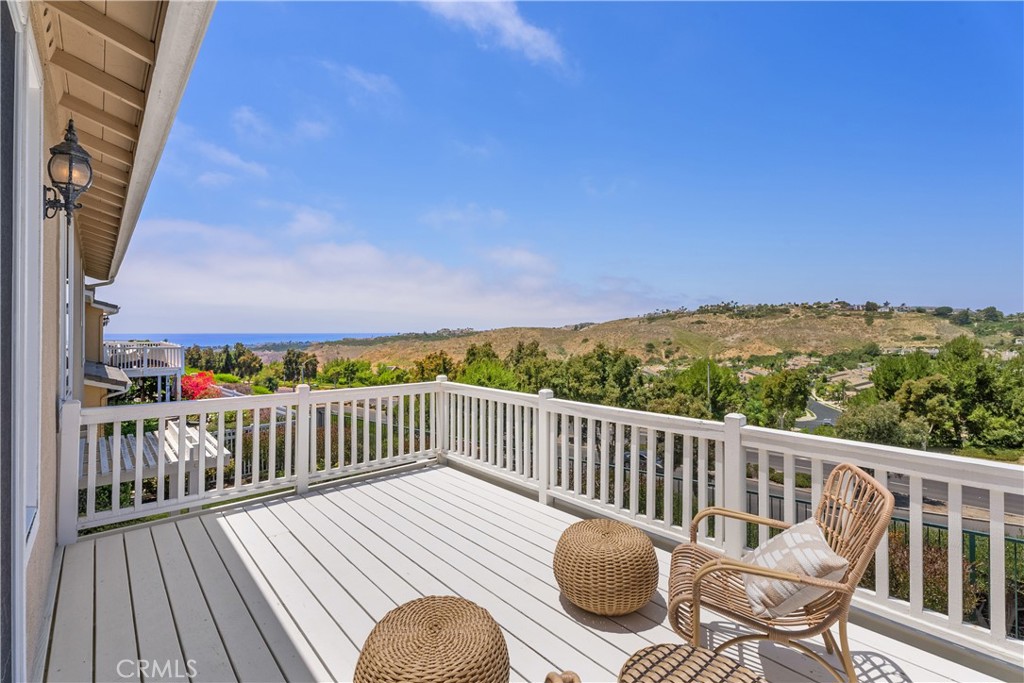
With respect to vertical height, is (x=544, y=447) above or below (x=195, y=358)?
above

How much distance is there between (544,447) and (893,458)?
235 cm

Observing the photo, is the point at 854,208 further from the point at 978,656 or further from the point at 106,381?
the point at 106,381

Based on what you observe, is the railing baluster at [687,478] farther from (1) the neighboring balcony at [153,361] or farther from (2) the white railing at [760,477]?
(1) the neighboring balcony at [153,361]

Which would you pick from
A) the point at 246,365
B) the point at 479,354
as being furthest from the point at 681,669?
the point at 246,365

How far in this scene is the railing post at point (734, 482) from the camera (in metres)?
2.76

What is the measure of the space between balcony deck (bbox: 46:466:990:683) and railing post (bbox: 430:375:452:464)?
49.2 inches

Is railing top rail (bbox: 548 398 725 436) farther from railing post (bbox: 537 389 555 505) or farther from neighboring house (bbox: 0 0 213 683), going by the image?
neighboring house (bbox: 0 0 213 683)

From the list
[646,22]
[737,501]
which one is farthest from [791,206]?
[737,501]

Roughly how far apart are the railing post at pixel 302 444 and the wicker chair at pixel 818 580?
11.0 feet

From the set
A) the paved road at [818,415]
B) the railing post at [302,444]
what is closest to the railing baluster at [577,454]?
the railing post at [302,444]

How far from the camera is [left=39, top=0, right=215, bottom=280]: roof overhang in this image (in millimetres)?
1851

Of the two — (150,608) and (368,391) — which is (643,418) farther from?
(150,608)

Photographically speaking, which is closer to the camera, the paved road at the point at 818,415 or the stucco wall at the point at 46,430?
the stucco wall at the point at 46,430

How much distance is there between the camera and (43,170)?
232 cm
